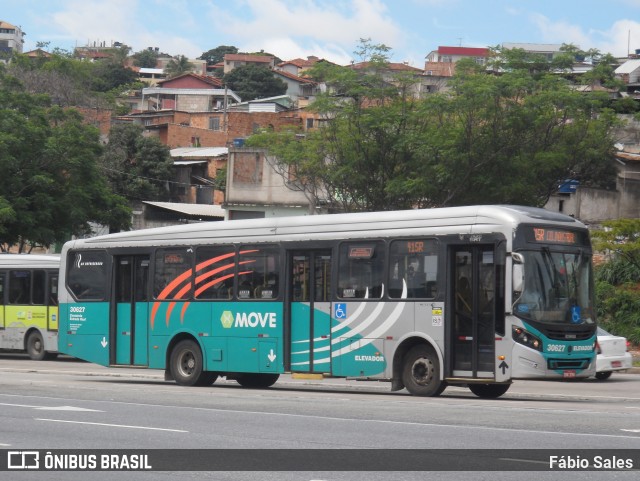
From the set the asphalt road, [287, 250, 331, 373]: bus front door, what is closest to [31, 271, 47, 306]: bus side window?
the asphalt road

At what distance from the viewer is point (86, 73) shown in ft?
367

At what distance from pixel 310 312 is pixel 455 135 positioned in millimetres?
16954

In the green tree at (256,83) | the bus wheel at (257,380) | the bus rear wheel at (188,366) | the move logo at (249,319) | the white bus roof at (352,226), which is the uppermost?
the green tree at (256,83)

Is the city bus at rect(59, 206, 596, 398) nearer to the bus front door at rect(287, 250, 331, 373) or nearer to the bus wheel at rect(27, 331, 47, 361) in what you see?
the bus front door at rect(287, 250, 331, 373)

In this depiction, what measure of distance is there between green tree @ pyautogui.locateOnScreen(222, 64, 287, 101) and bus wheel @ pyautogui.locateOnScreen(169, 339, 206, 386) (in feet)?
383

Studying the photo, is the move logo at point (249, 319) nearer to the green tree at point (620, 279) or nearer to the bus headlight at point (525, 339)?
the bus headlight at point (525, 339)

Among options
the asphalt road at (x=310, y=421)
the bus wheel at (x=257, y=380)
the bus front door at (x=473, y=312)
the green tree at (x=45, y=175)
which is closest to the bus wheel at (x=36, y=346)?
the green tree at (x=45, y=175)

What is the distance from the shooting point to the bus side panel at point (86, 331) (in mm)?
24484

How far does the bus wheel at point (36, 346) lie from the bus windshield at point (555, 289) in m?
21.6

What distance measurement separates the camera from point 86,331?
24.9m

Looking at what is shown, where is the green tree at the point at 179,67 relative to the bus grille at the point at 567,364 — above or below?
above

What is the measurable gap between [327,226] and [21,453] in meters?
10.1

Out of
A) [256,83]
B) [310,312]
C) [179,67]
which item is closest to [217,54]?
[179,67]

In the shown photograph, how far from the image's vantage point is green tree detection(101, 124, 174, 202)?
7375 centimetres
